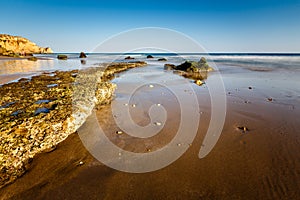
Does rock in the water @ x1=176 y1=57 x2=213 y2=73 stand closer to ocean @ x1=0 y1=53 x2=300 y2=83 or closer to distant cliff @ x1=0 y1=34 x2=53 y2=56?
ocean @ x1=0 y1=53 x2=300 y2=83

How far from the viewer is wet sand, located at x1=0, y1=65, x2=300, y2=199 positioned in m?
2.54

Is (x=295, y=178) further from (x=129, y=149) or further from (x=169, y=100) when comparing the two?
(x=169, y=100)

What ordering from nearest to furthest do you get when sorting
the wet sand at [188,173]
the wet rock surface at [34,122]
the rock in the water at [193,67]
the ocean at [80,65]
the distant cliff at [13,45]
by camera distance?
the wet sand at [188,173] < the wet rock surface at [34,122] < the ocean at [80,65] < the rock in the water at [193,67] < the distant cliff at [13,45]

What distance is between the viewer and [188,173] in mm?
2979

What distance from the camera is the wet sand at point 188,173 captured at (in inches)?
99.9

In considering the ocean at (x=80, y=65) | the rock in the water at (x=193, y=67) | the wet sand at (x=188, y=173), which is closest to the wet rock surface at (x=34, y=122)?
the wet sand at (x=188, y=173)

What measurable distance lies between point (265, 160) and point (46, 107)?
586 cm

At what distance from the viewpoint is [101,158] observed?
3.41 metres

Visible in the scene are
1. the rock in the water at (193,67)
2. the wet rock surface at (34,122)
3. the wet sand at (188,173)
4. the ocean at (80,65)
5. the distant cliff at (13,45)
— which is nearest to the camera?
the wet sand at (188,173)

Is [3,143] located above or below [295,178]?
above

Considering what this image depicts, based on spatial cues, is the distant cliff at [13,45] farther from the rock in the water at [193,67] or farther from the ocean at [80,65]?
the rock in the water at [193,67]

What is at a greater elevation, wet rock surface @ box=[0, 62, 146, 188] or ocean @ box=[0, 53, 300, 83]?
ocean @ box=[0, 53, 300, 83]

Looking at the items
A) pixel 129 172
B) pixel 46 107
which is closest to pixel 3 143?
pixel 46 107

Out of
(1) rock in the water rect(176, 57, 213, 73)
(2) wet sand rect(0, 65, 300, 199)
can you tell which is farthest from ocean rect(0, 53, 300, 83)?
(2) wet sand rect(0, 65, 300, 199)
